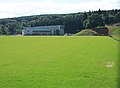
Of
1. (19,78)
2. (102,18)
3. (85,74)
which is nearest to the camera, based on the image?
→ (19,78)

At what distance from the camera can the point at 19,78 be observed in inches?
507

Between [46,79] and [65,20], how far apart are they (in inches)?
5912

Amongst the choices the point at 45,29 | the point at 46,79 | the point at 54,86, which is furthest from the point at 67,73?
A: the point at 45,29

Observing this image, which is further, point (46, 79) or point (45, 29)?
point (45, 29)

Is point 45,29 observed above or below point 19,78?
below

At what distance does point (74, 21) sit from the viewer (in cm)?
15288

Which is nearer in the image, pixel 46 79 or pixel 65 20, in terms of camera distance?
Answer: pixel 46 79

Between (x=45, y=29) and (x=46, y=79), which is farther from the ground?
(x=46, y=79)

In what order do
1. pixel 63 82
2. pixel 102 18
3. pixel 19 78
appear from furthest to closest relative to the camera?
1. pixel 102 18
2. pixel 19 78
3. pixel 63 82

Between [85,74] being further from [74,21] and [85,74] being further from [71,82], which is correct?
[74,21]

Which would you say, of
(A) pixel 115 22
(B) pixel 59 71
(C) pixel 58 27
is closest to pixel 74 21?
(C) pixel 58 27

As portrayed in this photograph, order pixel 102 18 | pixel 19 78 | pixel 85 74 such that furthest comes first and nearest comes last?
1. pixel 102 18
2. pixel 85 74
3. pixel 19 78

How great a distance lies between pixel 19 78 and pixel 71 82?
233 cm

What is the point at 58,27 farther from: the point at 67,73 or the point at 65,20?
the point at 67,73
